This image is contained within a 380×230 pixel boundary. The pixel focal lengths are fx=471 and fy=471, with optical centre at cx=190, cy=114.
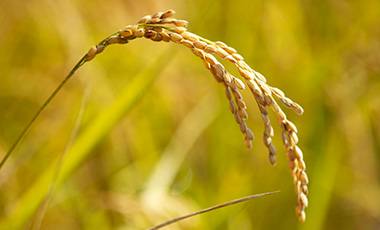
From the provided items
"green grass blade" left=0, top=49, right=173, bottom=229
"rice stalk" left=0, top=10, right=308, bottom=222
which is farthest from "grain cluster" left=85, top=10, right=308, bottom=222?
"green grass blade" left=0, top=49, right=173, bottom=229

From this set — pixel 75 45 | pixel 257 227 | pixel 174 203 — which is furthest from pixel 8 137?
pixel 257 227

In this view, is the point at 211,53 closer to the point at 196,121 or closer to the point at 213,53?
the point at 213,53

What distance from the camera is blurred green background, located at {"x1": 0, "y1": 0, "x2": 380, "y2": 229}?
180 centimetres

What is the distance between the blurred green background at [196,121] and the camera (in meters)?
1.80

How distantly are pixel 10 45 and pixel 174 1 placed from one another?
1.24 m

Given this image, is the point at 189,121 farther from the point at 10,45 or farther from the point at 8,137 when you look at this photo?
the point at 10,45

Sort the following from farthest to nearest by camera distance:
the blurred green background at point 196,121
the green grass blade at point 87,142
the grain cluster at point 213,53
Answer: the blurred green background at point 196,121
the green grass blade at point 87,142
the grain cluster at point 213,53

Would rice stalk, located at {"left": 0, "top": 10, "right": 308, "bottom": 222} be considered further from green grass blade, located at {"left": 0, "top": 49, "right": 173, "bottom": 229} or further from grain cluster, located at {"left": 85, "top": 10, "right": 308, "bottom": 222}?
green grass blade, located at {"left": 0, "top": 49, "right": 173, "bottom": 229}

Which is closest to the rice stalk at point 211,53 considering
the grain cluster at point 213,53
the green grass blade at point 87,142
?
the grain cluster at point 213,53

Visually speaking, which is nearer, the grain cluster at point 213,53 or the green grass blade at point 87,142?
the grain cluster at point 213,53

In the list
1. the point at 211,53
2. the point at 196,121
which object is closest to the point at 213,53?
the point at 211,53

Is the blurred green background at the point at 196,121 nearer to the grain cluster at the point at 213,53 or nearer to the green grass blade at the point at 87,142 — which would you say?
the green grass blade at the point at 87,142

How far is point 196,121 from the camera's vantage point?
2379 millimetres

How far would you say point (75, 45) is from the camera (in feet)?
8.57
